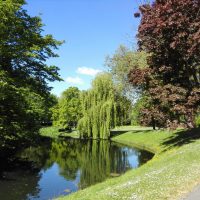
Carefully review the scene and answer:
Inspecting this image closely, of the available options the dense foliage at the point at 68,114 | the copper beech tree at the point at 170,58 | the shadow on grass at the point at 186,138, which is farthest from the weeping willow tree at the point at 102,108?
the copper beech tree at the point at 170,58

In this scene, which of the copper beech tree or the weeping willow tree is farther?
the weeping willow tree

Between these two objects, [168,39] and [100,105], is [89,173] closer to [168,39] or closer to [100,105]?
[168,39]

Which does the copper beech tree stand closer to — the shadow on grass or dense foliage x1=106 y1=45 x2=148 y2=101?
the shadow on grass

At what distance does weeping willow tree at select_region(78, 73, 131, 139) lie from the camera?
207 feet

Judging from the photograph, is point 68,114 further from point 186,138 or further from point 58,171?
point 186,138

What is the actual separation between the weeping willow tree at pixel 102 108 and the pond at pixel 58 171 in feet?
53.9

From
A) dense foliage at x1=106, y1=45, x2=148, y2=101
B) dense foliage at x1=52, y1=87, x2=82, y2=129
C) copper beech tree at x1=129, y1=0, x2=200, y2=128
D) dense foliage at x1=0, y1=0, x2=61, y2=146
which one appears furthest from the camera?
dense foliage at x1=52, y1=87, x2=82, y2=129

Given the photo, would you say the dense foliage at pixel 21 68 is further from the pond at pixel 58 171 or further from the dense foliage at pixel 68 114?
the dense foliage at pixel 68 114

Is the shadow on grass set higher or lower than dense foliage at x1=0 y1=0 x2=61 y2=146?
lower

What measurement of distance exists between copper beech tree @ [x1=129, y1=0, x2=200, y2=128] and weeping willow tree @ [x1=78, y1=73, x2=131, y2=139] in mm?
33533

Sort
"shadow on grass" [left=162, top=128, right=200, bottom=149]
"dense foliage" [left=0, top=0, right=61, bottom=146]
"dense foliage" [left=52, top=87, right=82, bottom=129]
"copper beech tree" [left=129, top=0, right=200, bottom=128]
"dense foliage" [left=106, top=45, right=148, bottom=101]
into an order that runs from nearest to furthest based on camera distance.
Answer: "dense foliage" [left=0, top=0, right=61, bottom=146]
"copper beech tree" [left=129, top=0, right=200, bottom=128]
"shadow on grass" [left=162, top=128, right=200, bottom=149]
"dense foliage" [left=106, top=45, right=148, bottom=101]
"dense foliage" [left=52, top=87, right=82, bottom=129]

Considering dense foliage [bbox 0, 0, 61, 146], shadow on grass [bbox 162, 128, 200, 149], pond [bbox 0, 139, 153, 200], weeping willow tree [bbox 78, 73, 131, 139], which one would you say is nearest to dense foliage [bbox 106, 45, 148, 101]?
weeping willow tree [bbox 78, 73, 131, 139]

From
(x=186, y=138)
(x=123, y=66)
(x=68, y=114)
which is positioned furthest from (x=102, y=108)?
(x=186, y=138)

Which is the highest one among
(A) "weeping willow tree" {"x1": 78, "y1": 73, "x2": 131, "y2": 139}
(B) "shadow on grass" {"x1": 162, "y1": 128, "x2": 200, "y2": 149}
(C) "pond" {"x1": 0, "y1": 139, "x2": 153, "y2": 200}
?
(A) "weeping willow tree" {"x1": 78, "y1": 73, "x2": 131, "y2": 139}
